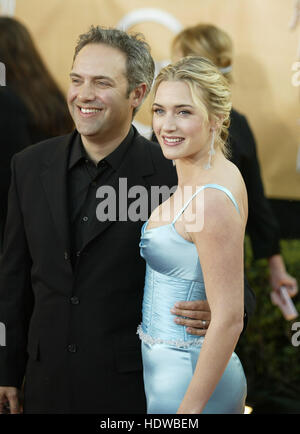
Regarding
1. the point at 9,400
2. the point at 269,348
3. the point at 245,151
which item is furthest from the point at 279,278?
the point at 9,400

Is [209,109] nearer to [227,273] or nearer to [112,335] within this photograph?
[227,273]

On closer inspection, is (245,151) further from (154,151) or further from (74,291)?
(74,291)

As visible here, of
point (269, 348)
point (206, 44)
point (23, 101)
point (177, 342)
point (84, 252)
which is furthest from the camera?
point (269, 348)

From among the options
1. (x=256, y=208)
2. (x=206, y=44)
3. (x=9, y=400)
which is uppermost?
(x=206, y=44)

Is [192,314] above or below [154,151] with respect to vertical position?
below

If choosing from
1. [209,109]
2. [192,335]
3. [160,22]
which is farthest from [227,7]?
[192,335]

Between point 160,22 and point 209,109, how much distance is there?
2424 millimetres

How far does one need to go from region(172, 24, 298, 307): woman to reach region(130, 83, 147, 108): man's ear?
98cm

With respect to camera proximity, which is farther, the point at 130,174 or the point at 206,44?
the point at 206,44

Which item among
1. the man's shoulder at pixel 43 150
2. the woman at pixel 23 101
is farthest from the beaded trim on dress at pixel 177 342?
the woman at pixel 23 101

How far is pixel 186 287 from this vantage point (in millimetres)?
2141

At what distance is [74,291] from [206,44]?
1770mm

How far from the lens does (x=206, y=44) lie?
→ 12.1 feet

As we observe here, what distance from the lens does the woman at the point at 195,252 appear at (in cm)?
197
